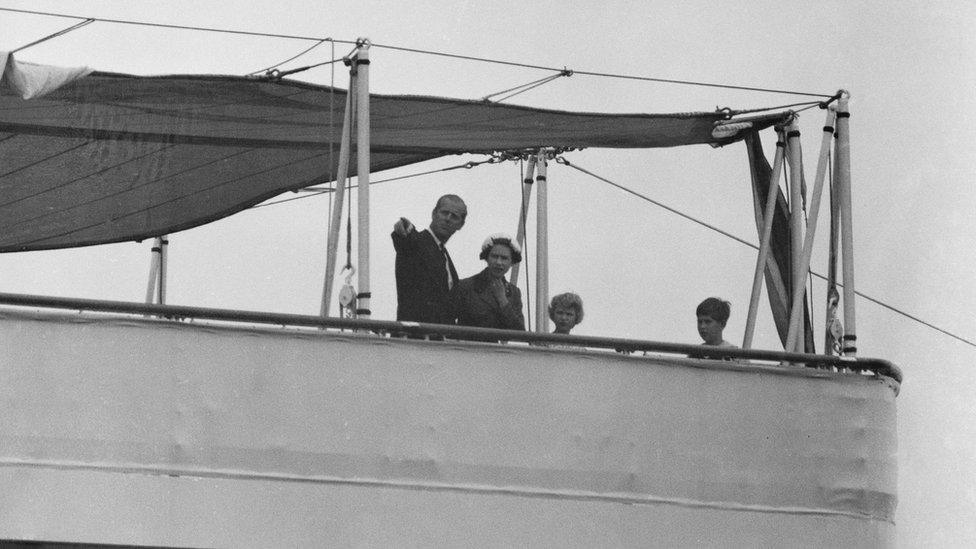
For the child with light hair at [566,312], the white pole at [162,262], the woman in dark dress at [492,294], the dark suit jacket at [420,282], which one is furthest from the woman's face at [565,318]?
the white pole at [162,262]

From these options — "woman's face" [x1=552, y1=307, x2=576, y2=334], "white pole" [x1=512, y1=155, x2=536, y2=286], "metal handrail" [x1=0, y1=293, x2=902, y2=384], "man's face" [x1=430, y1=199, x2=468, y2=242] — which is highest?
"white pole" [x1=512, y1=155, x2=536, y2=286]

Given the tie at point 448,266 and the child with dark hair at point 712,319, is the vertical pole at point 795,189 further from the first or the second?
the tie at point 448,266

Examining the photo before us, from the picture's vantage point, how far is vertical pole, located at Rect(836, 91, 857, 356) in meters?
7.56

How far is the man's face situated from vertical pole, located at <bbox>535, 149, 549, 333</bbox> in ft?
2.44

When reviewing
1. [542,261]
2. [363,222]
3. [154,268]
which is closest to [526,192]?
[542,261]

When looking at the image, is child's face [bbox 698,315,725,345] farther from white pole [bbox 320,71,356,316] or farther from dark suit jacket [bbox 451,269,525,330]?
white pole [bbox 320,71,356,316]

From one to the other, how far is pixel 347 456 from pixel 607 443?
1.17m

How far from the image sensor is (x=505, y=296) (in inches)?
289

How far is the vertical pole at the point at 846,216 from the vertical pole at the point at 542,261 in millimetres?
1512

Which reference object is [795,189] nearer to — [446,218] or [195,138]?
[446,218]

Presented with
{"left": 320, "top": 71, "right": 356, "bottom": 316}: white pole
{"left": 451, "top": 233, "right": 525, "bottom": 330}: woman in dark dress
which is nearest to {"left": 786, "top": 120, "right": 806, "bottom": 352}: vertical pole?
{"left": 451, "top": 233, "right": 525, "bottom": 330}: woman in dark dress

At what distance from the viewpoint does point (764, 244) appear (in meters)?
8.02

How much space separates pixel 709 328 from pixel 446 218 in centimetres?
143

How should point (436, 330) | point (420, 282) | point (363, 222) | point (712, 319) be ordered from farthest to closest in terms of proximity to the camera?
point (712, 319) → point (420, 282) → point (363, 222) → point (436, 330)
